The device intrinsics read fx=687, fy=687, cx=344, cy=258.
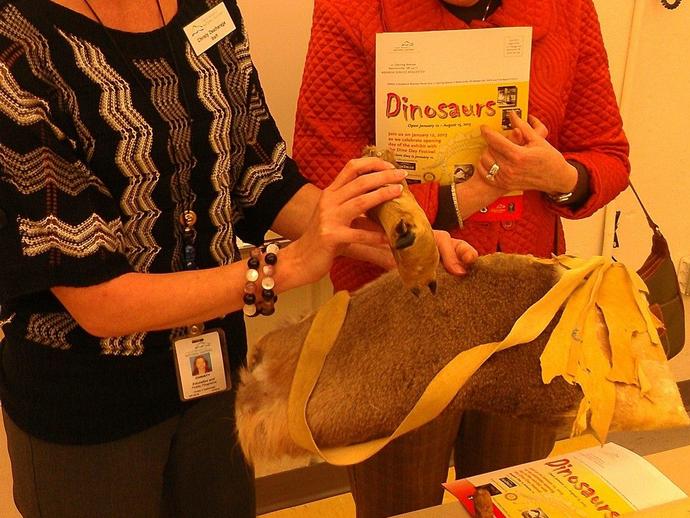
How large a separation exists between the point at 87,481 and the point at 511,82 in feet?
2.86

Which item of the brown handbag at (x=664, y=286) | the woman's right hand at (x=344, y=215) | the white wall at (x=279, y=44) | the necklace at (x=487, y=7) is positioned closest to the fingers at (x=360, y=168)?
the woman's right hand at (x=344, y=215)

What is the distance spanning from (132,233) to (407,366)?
380 millimetres

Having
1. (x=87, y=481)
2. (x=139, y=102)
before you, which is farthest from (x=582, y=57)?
(x=87, y=481)

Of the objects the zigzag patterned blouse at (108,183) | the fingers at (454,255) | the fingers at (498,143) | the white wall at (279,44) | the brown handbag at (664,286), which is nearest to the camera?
the zigzag patterned blouse at (108,183)

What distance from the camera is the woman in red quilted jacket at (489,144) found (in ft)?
3.62

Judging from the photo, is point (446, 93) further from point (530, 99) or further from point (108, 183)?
point (108, 183)

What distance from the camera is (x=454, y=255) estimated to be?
0.89 metres

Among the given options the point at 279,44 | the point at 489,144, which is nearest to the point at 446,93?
the point at 489,144

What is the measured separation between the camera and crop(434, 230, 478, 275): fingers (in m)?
0.88

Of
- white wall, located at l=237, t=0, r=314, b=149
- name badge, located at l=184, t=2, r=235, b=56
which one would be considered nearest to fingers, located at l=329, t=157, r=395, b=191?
name badge, located at l=184, t=2, r=235, b=56

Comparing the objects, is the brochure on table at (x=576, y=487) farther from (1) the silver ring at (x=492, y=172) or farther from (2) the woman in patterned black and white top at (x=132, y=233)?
(1) the silver ring at (x=492, y=172)

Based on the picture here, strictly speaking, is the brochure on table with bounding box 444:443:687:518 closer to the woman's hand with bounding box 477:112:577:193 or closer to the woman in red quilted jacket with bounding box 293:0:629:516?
the woman in red quilted jacket with bounding box 293:0:629:516

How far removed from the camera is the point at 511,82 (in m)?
1.11

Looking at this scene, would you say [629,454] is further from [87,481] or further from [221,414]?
[87,481]
